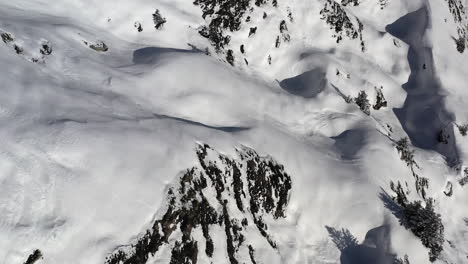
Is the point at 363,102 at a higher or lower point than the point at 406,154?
higher

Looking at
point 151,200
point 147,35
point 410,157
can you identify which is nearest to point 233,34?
point 147,35

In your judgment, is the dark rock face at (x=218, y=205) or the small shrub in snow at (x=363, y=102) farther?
the small shrub in snow at (x=363, y=102)

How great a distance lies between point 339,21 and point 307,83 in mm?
7253

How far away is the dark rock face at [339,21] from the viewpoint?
2895cm

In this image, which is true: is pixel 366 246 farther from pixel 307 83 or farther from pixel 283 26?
pixel 283 26

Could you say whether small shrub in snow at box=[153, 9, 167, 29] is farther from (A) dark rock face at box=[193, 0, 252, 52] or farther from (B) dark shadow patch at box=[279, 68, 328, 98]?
(B) dark shadow patch at box=[279, 68, 328, 98]

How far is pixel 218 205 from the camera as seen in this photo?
47.6 ft

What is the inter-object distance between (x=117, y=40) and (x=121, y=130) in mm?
8692

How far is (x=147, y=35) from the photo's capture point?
2170 cm

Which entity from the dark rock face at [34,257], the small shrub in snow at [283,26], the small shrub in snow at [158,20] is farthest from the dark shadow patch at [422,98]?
the dark rock face at [34,257]

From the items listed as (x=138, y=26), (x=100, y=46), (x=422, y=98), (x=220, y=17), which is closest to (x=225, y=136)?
(x=100, y=46)

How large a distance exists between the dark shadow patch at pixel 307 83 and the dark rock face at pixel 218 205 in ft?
28.4

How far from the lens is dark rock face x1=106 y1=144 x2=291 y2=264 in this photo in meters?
12.5

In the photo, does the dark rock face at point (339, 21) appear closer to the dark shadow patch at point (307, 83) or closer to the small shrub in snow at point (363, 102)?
the dark shadow patch at point (307, 83)
